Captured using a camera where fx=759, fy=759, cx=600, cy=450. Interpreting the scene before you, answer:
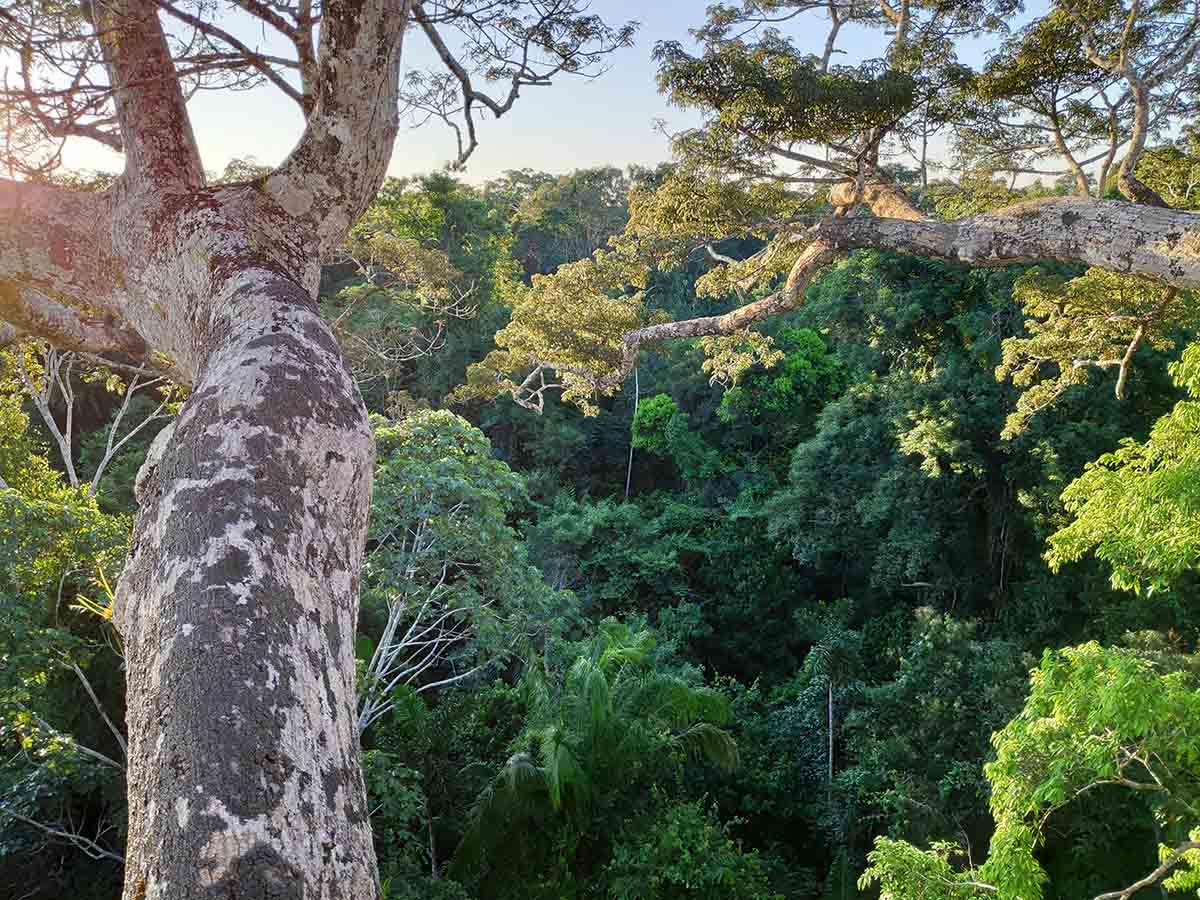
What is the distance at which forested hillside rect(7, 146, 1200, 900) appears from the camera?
191 inches

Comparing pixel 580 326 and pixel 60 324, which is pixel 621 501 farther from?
pixel 60 324

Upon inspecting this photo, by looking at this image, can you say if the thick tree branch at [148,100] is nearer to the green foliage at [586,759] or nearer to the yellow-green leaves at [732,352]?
the yellow-green leaves at [732,352]

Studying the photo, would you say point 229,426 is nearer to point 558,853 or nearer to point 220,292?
point 220,292

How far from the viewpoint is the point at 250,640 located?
0.72m

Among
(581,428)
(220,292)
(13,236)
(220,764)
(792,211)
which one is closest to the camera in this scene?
(220,764)

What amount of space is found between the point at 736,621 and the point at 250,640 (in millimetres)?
12419

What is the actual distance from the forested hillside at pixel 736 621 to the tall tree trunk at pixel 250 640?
1.15 metres

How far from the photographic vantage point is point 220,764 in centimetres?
65

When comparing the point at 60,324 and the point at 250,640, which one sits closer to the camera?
the point at 250,640

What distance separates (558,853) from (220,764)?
22.0 feet

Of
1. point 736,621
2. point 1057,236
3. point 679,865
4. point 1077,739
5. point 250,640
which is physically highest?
point 1057,236

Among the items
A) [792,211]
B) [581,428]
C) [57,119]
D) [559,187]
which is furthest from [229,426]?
[559,187]

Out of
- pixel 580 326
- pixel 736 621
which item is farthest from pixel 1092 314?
pixel 736 621

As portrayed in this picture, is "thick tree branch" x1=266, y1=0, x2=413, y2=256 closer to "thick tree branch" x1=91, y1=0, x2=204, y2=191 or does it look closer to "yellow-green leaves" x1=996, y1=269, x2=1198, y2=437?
"thick tree branch" x1=91, y1=0, x2=204, y2=191
